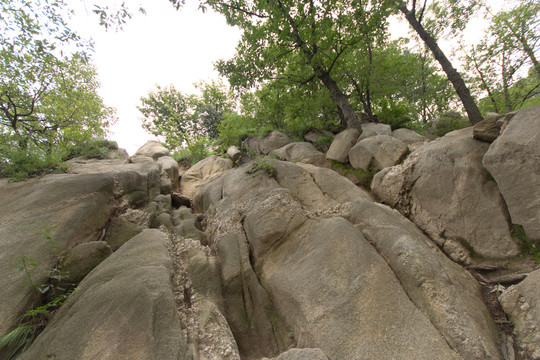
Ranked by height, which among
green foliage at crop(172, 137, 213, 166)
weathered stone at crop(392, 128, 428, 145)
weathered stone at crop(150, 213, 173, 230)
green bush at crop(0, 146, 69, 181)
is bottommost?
weathered stone at crop(392, 128, 428, 145)

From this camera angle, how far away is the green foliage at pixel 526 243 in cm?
420

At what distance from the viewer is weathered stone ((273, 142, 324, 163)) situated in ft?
38.5

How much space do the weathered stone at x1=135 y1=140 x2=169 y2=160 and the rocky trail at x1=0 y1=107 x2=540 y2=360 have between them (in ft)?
34.2

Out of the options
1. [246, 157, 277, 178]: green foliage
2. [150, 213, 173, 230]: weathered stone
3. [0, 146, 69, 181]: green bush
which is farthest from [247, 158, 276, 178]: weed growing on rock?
[0, 146, 69, 181]: green bush

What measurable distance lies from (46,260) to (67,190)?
8.69 feet

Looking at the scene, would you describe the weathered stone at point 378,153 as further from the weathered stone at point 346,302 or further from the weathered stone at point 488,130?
the weathered stone at point 346,302

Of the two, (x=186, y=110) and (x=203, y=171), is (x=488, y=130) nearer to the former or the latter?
(x=203, y=171)

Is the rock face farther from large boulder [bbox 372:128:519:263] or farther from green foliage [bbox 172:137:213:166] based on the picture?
green foliage [bbox 172:137:213:166]

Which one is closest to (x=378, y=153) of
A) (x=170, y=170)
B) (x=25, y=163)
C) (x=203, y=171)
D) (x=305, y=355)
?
(x=305, y=355)

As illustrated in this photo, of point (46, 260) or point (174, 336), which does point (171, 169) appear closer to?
point (46, 260)

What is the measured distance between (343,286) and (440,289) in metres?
1.61

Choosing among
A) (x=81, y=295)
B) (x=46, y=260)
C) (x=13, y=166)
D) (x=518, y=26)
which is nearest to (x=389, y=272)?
(x=81, y=295)

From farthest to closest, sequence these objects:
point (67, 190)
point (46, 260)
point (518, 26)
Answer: point (518, 26)
point (67, 190)
point (46, 260)

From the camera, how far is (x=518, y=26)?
13.5 meters
